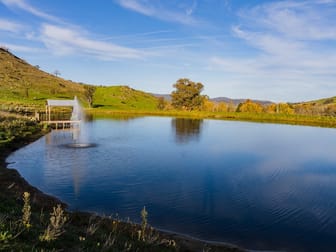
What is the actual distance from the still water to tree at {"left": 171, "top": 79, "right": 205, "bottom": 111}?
67.2m

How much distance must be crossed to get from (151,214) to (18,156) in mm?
12288

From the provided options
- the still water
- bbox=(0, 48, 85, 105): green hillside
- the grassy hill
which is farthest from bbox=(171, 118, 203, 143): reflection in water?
bbox=(0, 48, 85, 105): green hillside

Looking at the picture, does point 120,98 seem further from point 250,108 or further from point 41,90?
point 250,108

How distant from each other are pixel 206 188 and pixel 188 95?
254 ft

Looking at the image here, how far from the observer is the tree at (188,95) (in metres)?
89.3

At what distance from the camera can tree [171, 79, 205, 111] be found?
89312 mm

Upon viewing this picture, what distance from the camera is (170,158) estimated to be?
1895 centimetres

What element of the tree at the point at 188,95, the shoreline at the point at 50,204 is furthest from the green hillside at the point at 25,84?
the shoreline at the point at 50,204

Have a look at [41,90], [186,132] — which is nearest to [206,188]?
[186,132]

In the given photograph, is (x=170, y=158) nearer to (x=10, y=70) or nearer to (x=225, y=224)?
(x=225, y=224)

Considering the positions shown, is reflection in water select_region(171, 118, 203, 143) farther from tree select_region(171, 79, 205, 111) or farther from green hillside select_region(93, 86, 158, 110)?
green hillside select_region(93, 86, 158, 110)

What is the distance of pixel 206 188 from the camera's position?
1277 cm

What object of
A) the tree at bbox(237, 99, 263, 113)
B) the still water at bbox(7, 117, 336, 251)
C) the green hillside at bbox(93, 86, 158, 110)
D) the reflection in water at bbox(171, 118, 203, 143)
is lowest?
the still water at bbox(7, 117, 336, 251)

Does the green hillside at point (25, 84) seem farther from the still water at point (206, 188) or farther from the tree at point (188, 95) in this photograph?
the still water at point (206, 188)
